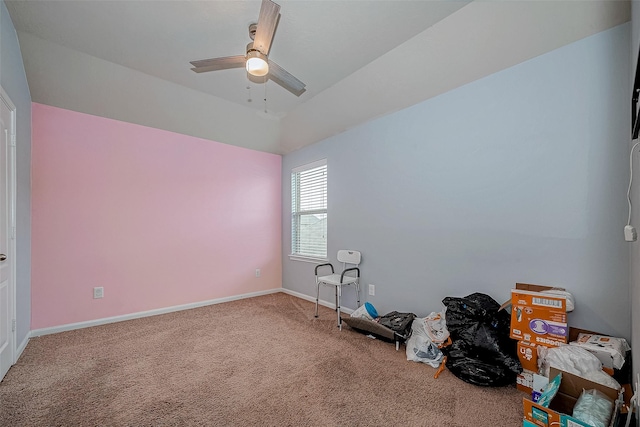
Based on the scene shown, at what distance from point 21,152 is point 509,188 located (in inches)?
A: 180

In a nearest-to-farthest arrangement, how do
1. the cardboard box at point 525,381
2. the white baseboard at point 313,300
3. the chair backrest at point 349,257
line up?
the cardboard box at point 525,381, the chair backrest at point 349,257, the white baseboard at point 313,300

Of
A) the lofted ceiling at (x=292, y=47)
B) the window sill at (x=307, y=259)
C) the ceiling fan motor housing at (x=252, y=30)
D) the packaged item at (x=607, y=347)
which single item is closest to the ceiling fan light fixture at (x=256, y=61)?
the ceiling fan motor housing at (x=252, y=30)

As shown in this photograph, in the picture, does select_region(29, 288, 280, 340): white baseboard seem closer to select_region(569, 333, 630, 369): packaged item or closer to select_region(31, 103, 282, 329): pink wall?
select_region(31, 103, 282, 329): pink wall

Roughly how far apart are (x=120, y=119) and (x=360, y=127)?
3082 mm

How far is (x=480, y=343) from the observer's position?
2.12m

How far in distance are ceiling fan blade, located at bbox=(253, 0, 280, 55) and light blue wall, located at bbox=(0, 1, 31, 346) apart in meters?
1.99

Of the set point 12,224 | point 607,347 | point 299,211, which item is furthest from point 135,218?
point 607,347

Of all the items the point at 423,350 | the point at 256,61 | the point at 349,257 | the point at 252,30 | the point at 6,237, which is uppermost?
the point at 252,30

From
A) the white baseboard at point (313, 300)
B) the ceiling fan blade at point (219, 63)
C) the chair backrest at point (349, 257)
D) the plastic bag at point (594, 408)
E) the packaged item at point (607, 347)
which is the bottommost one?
the white baseboard at point (313, 300)

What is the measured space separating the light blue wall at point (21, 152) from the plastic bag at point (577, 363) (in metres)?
4.35

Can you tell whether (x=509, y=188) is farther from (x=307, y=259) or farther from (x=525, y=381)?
(x=307, y=259)

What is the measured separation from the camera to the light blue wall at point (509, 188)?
1912mm

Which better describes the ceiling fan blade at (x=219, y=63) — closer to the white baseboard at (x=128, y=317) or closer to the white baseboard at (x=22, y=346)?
the white baseboard at (x=22, y=346)

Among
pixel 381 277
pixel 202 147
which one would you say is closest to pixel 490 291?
pixel 381 277
